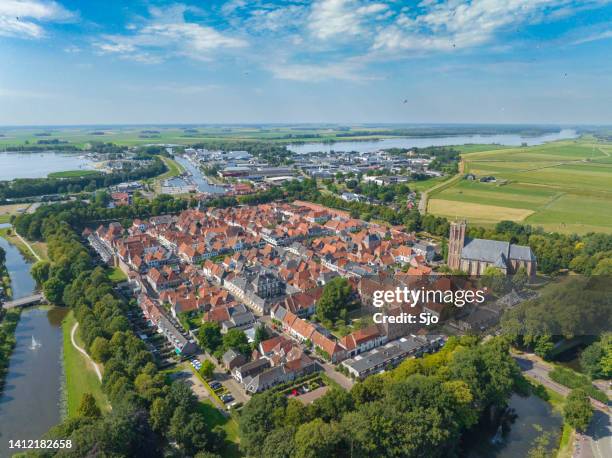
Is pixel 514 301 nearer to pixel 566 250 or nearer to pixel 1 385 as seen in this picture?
pixel 566 250

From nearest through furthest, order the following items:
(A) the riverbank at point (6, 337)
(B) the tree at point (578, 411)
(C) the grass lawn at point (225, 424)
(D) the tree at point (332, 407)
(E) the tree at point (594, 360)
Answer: (D) the tree at point (332, 407) < (C) the grass lawn at point (225, 424) < (B) the tree at point (578, 411) < (E) the tree at point (594, 360) < (A) the riverbank at point (6, 337)

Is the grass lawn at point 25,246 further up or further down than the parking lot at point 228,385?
further up

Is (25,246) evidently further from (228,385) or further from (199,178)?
(199,178)

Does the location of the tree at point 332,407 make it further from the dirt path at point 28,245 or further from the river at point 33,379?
the dirt path at point 28,245

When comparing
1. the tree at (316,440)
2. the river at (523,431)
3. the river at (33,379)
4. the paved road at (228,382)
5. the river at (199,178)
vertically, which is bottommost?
the river at (523,431)

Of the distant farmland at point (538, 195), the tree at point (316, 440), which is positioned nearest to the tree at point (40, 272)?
the tree at point (316, 440)

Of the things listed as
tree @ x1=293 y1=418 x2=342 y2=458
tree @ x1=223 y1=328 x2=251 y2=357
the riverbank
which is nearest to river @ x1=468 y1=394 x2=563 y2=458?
tree @ x1=293 y1=418 x2=342 y2=458

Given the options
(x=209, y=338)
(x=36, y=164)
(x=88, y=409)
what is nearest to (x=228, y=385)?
(x=209, y=338)
